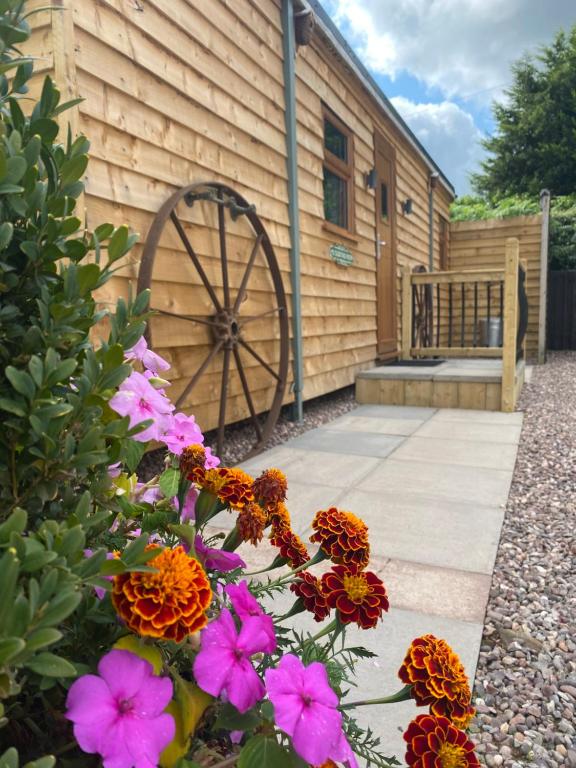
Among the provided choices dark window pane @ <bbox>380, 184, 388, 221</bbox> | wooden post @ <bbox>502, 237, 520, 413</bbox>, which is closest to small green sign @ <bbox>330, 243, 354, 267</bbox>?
wooden post @ <bbox>502, 237, 520, 413</bbox>

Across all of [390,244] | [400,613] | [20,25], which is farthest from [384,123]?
[20,25]

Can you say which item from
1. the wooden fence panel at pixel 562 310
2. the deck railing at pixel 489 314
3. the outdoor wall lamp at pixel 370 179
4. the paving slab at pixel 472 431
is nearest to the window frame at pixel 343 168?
the outdoor wall lamp at pixel 370 179

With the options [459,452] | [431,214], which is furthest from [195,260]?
[431,214]

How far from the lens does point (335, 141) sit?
5473 mm

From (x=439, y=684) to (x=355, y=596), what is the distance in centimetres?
13

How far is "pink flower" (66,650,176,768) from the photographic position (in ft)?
1.53

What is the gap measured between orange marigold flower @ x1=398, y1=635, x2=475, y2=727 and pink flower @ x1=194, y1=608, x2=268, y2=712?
0.53 ft

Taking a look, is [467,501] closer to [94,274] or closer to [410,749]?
[410,749]

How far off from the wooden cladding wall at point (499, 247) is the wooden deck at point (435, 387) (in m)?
5.40

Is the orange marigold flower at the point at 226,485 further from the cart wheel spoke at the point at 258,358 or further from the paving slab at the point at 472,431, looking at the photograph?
the paving slab at the point at 472,431

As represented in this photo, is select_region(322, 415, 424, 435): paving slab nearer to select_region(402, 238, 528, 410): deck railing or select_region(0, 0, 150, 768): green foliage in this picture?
select_region(402, 238, 528, 410): deck railing

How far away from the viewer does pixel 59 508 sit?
605mm

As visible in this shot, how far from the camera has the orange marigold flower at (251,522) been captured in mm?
731

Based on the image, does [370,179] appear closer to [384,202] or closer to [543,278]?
[384,202]
